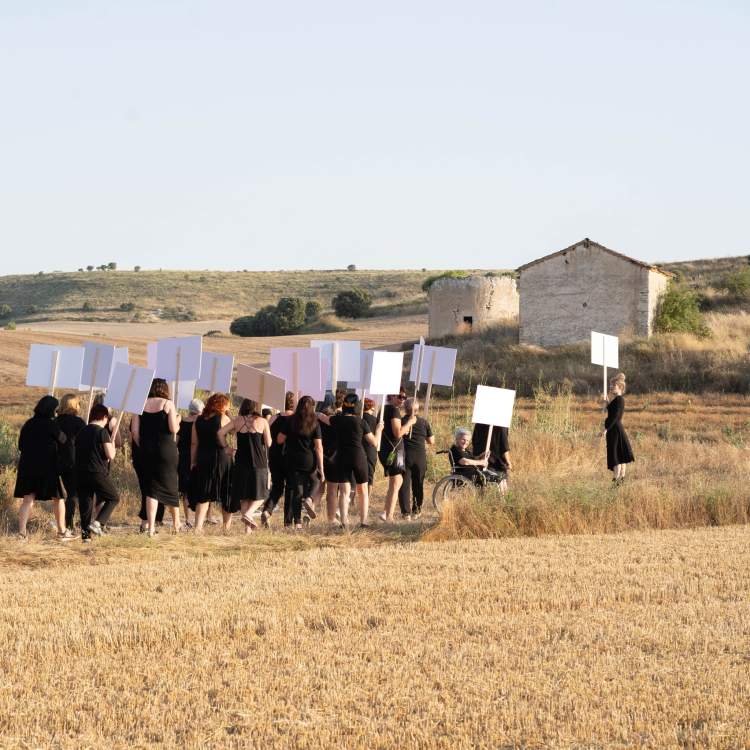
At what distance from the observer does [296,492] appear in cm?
1394

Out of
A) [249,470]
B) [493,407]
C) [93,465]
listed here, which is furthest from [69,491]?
[493,407]

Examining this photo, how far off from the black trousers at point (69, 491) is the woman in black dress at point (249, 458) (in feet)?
5.56

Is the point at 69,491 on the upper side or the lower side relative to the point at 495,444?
lower

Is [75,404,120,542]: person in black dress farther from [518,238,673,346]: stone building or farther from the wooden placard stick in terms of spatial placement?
[518,238,673,346]: stone building

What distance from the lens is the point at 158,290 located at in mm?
120875

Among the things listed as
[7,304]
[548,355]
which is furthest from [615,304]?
[7,304]

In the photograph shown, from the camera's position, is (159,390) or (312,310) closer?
(159,390)

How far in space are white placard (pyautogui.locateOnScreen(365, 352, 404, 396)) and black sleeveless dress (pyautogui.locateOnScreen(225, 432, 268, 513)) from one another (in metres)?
2.96

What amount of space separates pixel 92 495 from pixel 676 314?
1355 inches

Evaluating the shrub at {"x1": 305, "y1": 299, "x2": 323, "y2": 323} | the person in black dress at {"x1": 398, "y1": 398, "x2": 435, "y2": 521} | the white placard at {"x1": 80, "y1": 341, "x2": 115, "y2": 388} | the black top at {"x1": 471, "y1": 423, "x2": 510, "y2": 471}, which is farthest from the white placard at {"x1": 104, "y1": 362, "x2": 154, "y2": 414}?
the shrub at {"x1": 305, "y1": 299, "x2": 323, "y2": 323}

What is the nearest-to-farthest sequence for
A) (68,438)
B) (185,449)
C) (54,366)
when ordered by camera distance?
(68,438)
(185,449)
(54,366)

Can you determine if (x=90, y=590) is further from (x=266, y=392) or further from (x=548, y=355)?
(x=548, y=355)

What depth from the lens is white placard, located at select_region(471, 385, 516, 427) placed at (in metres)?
14.9

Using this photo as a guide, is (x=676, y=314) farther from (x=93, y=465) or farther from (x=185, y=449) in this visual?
(x=93, y=465)
